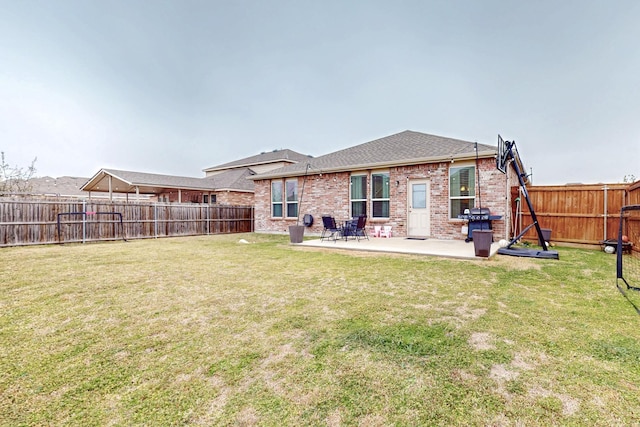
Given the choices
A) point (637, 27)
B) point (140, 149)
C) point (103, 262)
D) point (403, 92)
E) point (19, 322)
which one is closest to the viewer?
point (19, 322)

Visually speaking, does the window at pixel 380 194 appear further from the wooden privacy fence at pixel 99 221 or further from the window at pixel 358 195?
the wooden privacy fence at pixel 99 221

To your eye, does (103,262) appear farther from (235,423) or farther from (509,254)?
(509,254)

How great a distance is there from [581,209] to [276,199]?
12125 millimetres

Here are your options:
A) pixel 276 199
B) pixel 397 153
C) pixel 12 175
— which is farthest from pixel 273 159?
pixel 12 175

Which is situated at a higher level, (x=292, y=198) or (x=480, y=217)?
(x=292, y=198)

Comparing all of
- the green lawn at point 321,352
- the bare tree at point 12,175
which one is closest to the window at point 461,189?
the green lawn at point 321,352

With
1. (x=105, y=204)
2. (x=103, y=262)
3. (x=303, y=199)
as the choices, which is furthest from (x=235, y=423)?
(x=105, y=204)

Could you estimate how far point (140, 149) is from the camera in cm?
2323

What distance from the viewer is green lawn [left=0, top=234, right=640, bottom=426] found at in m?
1.67

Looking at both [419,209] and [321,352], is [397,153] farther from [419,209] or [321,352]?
[321,352]

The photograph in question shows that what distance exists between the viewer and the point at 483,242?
21.1 feet

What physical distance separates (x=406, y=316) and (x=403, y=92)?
14600 mm

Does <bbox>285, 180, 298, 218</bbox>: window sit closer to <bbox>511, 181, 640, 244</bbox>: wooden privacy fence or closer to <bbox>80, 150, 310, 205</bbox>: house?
<bbox>80, 150, 310, 205</bbox>: house

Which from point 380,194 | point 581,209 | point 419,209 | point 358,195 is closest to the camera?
point 581,209
